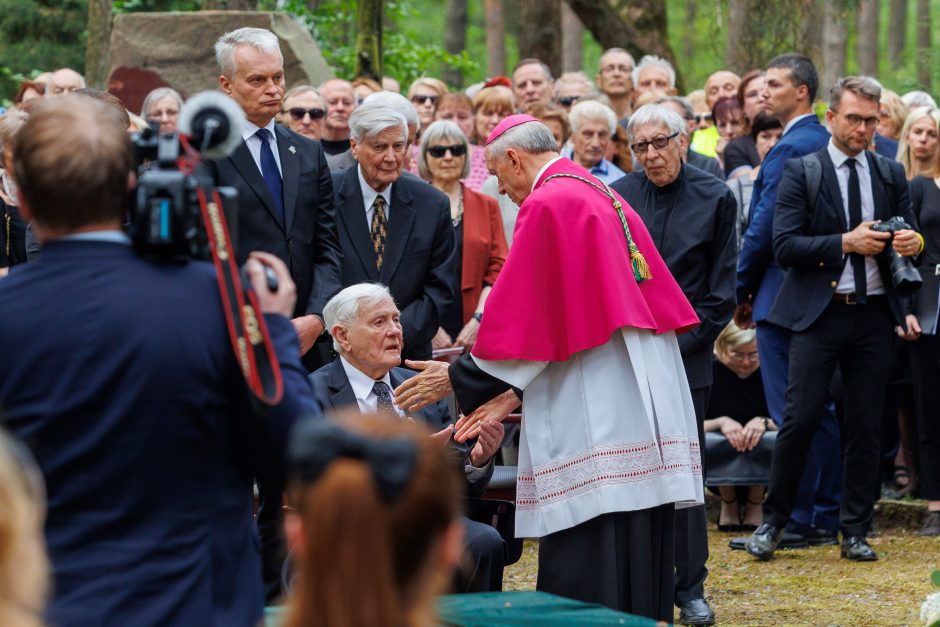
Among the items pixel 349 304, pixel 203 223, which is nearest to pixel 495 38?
pixel 349 304

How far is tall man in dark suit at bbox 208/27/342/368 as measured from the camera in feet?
20.5

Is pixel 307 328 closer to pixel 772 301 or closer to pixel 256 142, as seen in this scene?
pixel 256 142

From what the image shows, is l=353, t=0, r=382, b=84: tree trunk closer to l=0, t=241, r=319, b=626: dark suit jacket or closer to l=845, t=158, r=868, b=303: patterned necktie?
l=845, t=158, r=868, b=303: patterned necktie

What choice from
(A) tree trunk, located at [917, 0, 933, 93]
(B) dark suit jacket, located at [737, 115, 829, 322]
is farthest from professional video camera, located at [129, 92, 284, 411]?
(A) tree trunk, located at [917, 0, 933, 93]

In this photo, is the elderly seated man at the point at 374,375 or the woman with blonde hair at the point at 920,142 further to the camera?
the woman with blonde hair at the point at 920,142

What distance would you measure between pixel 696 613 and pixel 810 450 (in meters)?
2.13

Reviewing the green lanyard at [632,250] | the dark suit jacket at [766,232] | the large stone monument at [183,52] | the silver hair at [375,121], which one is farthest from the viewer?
the large stone monument at [183,52]

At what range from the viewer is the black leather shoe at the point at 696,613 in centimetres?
689

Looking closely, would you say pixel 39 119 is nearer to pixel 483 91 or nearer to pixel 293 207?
pixel 293 207

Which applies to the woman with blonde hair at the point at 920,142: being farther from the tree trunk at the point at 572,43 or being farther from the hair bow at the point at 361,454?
the tree trunk at the point at 572,43

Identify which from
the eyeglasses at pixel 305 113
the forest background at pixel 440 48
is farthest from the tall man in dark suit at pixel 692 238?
the forest background at pixel 440 48

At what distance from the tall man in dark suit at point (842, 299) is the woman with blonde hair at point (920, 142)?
98 centimetres

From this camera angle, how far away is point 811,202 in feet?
27.0

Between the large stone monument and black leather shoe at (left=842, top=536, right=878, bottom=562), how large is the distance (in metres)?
6.58
